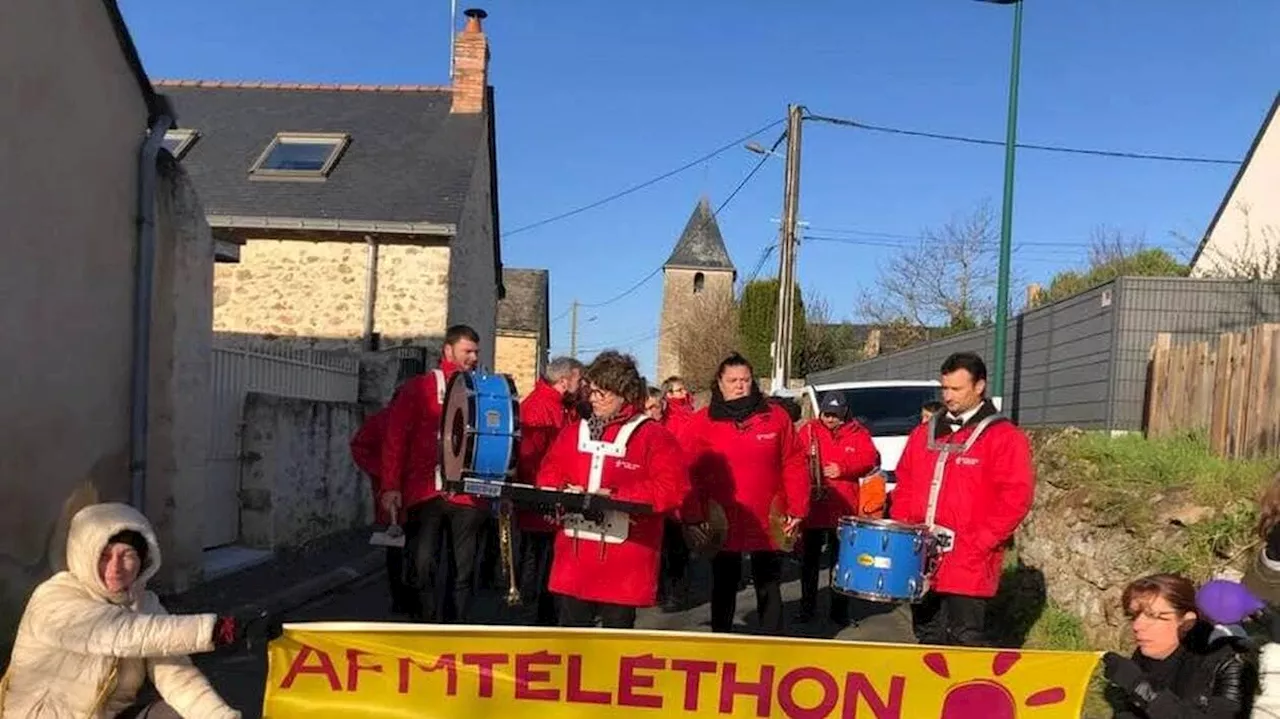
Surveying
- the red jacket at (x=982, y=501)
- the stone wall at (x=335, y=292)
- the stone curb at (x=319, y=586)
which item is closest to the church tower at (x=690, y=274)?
the stone wall at (x=335, y=292)

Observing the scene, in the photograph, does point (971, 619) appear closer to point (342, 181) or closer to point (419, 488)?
point (419, 488)

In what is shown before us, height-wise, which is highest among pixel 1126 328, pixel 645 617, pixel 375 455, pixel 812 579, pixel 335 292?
pixel 335 292

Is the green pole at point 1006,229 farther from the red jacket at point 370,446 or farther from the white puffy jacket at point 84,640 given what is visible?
the white puffy jacket at point 84,640

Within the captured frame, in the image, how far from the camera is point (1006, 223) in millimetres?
14609

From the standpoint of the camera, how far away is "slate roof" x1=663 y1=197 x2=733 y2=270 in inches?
3034

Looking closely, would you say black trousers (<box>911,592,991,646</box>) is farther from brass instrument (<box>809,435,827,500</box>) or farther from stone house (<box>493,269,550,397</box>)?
stone house (<box>493,269,550,397</box>)

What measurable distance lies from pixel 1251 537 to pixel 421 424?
4.63 metres

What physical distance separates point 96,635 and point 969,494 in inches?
149

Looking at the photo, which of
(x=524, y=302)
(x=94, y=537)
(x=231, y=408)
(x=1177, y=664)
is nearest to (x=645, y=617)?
(x=231, y=408)

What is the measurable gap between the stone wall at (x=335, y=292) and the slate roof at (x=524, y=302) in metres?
23.9

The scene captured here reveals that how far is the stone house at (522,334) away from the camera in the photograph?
45.6 m

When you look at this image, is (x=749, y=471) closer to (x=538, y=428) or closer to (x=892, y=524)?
(x=892, y=524)

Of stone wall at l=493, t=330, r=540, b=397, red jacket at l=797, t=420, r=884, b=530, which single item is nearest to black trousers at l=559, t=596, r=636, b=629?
red jacket at l=797, t=420, r=884, b=530

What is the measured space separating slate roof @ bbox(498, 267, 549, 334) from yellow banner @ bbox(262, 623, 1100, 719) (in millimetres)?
41098
